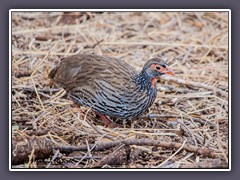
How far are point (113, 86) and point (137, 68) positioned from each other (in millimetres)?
448

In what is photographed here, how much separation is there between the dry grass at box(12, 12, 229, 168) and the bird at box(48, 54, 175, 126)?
0.08m

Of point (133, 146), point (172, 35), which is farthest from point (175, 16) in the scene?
point (133, 146)

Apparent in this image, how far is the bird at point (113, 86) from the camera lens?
335cm

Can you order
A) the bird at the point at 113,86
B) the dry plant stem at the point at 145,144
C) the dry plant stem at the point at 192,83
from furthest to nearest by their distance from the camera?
the dry plant stem at the point at 192,83 < the bird at the point at 113,86 < the dry plant stem at the point at 145,144

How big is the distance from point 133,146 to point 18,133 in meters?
0.53

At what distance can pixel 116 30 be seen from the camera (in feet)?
13.0

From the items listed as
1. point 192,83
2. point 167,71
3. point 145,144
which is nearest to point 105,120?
point 145,144

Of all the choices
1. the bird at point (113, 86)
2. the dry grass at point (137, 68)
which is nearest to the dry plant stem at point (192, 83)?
the dry grass at point (137, 68)

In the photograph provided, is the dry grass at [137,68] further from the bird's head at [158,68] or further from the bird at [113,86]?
the bird's head at [158,68]

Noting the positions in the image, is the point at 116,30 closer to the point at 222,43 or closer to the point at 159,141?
the point at 222,43

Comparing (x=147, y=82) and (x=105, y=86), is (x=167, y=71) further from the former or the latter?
(x=105, y=86)

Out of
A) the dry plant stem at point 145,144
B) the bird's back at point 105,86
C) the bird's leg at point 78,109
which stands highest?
the bird's back at point 105,86

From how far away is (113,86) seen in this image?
→ 3.36 metres

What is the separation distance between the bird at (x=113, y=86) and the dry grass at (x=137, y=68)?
8cm
